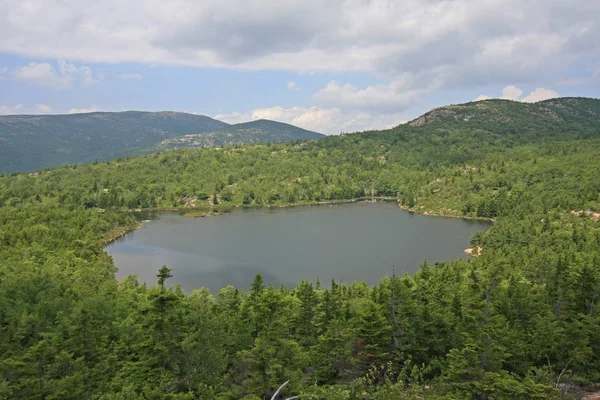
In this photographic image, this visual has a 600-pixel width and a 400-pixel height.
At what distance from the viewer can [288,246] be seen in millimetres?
89562

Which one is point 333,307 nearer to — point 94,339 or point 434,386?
point 434,386

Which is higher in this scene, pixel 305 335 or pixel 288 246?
pixel 305 335

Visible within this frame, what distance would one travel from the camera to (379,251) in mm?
82125

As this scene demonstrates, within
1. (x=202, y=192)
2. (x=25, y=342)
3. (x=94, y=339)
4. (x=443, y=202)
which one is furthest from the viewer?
(x=202, y=192)

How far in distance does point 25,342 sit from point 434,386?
2931 cm

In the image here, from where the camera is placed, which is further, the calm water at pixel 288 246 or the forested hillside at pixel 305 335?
the calm water at pixel 288 246

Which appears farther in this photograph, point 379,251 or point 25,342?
point 379,251

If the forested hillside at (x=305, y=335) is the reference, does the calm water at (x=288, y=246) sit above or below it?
below

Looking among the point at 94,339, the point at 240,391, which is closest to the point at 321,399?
the point at 240,391

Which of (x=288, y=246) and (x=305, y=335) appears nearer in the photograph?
(x=305, y=335)

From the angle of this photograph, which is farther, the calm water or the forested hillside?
the calm water

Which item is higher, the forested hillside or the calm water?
the forested hillside

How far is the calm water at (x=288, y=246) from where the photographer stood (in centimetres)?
6938

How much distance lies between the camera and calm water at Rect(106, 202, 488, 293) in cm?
6938
